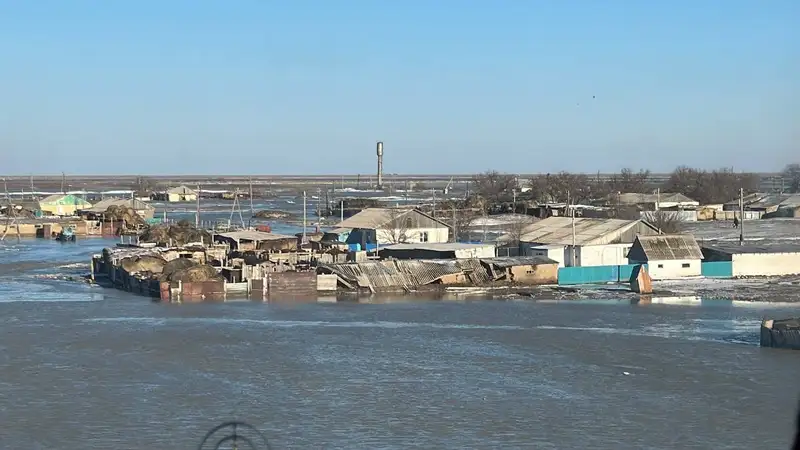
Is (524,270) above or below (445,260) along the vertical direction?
below

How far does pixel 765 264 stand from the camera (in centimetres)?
2155

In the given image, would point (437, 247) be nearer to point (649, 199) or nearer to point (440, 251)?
point (440, 251)

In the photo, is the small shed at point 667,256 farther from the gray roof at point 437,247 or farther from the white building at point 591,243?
the gray roof at point 437,247

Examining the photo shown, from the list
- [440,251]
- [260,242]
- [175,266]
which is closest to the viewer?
[175,266]

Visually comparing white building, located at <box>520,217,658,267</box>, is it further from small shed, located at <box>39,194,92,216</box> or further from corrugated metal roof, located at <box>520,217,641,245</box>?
small shed, located at <box>39,194,92,216</box>

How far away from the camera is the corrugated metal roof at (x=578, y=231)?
22266 millimetres

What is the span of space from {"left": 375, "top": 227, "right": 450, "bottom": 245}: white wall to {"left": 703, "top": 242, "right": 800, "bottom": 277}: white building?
6.91 meters

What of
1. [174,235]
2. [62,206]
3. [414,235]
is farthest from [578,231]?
[62,206]

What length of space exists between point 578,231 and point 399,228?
198 inches

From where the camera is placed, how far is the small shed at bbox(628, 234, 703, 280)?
2091 centimetres

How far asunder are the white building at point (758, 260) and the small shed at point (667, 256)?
51cm

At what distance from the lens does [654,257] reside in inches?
823

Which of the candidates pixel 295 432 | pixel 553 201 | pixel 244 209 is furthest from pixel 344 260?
pixel 244 209

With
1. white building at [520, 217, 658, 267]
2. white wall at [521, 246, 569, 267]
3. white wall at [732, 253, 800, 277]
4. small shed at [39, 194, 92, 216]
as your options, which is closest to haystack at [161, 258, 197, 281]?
white wall at [521, 246, 569, 267]
